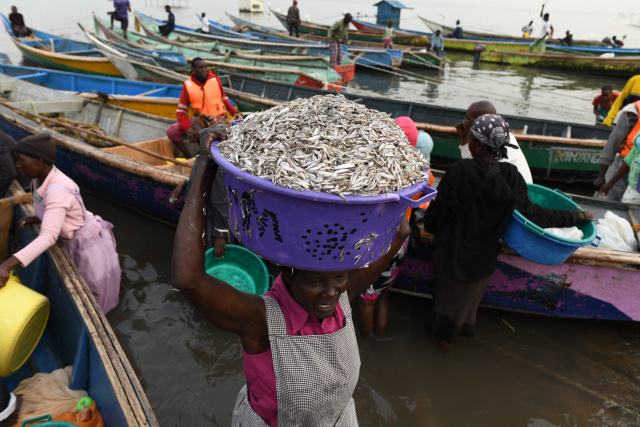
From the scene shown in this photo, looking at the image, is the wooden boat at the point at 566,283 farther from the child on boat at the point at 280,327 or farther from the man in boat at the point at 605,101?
the man in boat at the point at 605,101

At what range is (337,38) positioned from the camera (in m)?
13.7

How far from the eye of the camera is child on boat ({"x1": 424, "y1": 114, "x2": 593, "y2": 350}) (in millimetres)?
2670

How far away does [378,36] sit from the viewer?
21.9 metres

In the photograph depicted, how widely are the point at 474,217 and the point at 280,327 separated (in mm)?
1967

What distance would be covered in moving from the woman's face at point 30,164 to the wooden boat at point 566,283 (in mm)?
3233

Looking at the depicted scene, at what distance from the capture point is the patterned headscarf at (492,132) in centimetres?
254

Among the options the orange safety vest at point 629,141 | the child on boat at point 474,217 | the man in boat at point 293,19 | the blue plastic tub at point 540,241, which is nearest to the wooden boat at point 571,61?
the man in boat at point 293,19

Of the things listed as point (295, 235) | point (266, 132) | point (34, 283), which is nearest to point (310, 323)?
point (295, 235)

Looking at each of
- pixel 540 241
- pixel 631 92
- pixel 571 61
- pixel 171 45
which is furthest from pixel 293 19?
pixel 540 241

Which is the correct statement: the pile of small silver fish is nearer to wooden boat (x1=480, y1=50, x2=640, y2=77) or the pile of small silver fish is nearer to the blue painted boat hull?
the blue painted boat hull

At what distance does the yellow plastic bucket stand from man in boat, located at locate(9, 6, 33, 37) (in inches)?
674

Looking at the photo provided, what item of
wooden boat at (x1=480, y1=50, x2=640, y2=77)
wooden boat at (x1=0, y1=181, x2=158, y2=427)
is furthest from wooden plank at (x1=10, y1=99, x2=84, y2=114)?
wooden boat at (x1=480, y1=50, x2=640, y2=77)

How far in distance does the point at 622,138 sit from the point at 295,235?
16.2ft

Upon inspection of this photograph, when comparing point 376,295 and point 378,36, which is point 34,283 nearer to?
point 376,295
